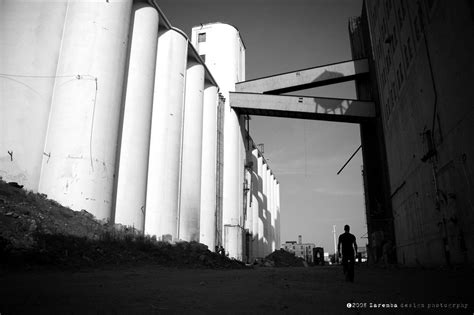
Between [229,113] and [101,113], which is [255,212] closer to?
[229,113]

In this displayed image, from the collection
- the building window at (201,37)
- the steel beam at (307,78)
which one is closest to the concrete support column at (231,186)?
the steel beam at (307,78)

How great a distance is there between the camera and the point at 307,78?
2580cm

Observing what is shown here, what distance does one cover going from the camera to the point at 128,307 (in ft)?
12.1

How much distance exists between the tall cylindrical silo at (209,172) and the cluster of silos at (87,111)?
535 cm

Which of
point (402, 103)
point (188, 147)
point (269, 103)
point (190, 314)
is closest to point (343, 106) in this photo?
point (269, 103)

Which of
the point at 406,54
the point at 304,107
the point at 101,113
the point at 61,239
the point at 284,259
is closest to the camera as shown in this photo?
the point at 61,239

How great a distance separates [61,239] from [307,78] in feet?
69.8

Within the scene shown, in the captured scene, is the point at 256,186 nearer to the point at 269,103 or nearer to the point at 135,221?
the point at 269,103

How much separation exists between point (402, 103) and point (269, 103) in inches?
486

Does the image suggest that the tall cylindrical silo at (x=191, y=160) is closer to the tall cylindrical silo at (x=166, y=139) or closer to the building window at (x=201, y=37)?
the tall cylindrical silo at (x=166, y=139)

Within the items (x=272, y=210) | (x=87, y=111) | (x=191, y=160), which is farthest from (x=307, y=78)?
(x=272, y=210)

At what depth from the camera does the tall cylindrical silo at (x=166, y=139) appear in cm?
1675

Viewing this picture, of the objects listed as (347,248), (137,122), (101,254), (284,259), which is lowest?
(284,259)

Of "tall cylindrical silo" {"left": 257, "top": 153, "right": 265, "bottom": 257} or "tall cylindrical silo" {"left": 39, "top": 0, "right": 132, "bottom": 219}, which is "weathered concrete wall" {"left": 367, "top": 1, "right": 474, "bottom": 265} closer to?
"tall cylindrical silo" {"left": 39, "top": 0, "right": 132, "bottom": 219}
